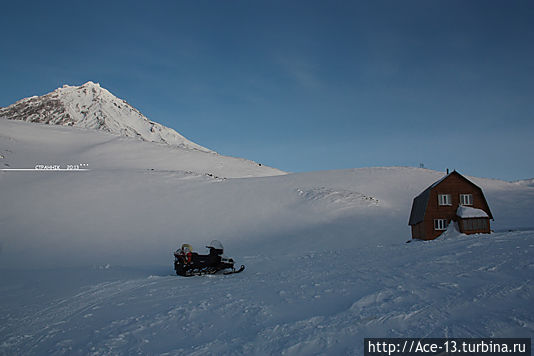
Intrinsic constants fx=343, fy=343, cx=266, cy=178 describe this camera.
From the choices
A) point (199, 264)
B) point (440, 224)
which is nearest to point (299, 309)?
point (199, 264)

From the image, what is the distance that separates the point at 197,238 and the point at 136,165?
124 feet

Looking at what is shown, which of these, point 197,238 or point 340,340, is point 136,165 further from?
point 340,340

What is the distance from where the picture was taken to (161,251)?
77.8ft

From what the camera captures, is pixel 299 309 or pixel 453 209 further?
pixel 453 209

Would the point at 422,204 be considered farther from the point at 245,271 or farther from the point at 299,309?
the point at 299,309

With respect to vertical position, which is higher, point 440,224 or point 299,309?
point 440,224

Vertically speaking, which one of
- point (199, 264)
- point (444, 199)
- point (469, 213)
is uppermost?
point (444, 199)

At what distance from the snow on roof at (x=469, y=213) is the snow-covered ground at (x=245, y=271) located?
1515mm

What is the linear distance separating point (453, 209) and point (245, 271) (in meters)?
17.2

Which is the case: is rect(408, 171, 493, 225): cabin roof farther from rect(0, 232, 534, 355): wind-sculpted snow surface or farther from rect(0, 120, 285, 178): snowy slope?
rect(0, 120, 285, 178): snowy slope

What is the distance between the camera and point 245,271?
594 inches

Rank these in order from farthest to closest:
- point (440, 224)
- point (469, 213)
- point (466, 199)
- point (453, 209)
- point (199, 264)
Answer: point (466, 199) < point (453, 209) < point (440, 224) < point (469, 213) < point (199, 264)

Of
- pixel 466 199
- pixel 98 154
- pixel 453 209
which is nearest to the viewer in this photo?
pixel 453 209

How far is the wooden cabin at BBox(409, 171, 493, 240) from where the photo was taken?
23.8 m
